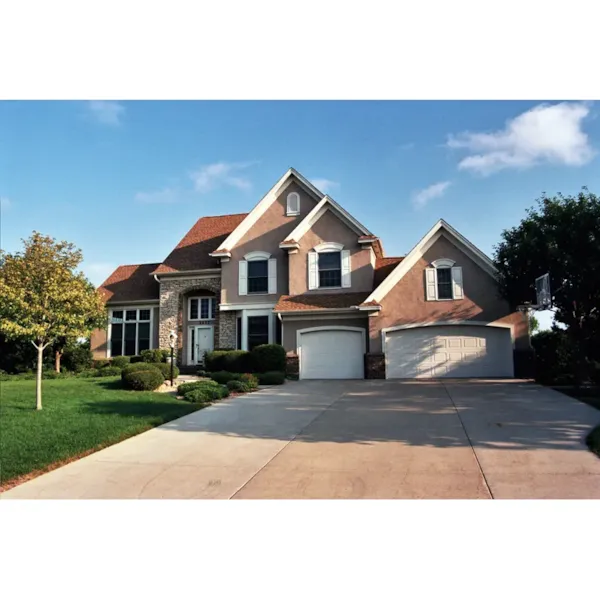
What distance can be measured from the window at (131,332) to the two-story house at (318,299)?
5cm

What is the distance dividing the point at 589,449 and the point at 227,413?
671 centimetres

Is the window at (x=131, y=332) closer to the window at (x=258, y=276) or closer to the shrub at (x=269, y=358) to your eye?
the window at (x=258, y=276)

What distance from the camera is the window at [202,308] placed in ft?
75.6

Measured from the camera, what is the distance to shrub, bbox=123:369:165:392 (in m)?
14.6

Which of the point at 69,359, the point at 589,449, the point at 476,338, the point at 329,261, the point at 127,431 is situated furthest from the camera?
the point at 69,359

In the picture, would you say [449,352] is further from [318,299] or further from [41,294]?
[41,294]

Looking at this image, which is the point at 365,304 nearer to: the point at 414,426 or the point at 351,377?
the point at 351,377

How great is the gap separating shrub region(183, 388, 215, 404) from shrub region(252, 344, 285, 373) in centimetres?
575

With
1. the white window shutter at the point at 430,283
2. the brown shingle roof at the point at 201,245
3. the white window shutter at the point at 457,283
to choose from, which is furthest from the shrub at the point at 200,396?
the brown shingle roof at the point at 201,245

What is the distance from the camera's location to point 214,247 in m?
23.8

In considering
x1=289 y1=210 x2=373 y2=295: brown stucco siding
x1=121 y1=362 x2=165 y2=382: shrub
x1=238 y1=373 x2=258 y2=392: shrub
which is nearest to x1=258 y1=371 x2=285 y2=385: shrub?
x1=238 y1=373 x2=258 y2=392: shrub

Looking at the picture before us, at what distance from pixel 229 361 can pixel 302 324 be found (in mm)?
3187

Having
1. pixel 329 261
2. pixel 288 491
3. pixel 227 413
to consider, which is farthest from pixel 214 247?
pixel 288 491

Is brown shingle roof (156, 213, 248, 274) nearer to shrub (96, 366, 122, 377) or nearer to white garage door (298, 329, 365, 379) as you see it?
shrub (96, 366, 122, 377)
